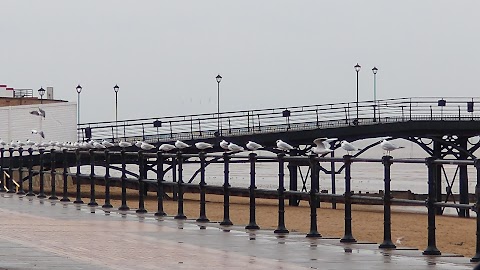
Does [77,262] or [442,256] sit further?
[442,256]

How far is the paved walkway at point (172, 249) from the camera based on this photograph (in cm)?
1250

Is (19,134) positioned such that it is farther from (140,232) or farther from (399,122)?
(140,232)

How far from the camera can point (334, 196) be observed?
1591 centimetres

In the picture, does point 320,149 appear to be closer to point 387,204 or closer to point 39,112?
point 387,204

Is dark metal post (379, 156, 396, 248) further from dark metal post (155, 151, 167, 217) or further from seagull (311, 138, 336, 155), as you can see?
seagull (311, 138, 336, 155)

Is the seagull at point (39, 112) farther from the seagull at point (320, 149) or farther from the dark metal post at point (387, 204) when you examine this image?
the dark metal post at point (387, 204)

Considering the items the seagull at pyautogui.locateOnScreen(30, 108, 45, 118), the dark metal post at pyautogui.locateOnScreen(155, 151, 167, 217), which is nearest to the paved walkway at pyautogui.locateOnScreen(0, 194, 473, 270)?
the dark metal post at pyautogui.locateOnScreen(155, 151, 167, 217)

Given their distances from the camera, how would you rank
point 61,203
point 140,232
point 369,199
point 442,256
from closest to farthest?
1. point 442,256
2. point 369,199
3. point 140,232
4. point 61,203

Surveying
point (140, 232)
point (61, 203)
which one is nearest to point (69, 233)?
point (140, 232)

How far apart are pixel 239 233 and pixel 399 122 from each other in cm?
3899

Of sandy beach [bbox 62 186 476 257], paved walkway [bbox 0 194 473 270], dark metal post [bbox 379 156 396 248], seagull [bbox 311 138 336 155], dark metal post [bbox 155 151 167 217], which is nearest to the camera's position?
paved walkway [bbox 0 194 473 270]

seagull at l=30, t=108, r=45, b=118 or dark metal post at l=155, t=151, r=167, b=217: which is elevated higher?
seagull at l=30, t=108, r=45, b=118

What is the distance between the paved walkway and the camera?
12500mm

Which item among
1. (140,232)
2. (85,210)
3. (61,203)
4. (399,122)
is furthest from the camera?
(399,122)
